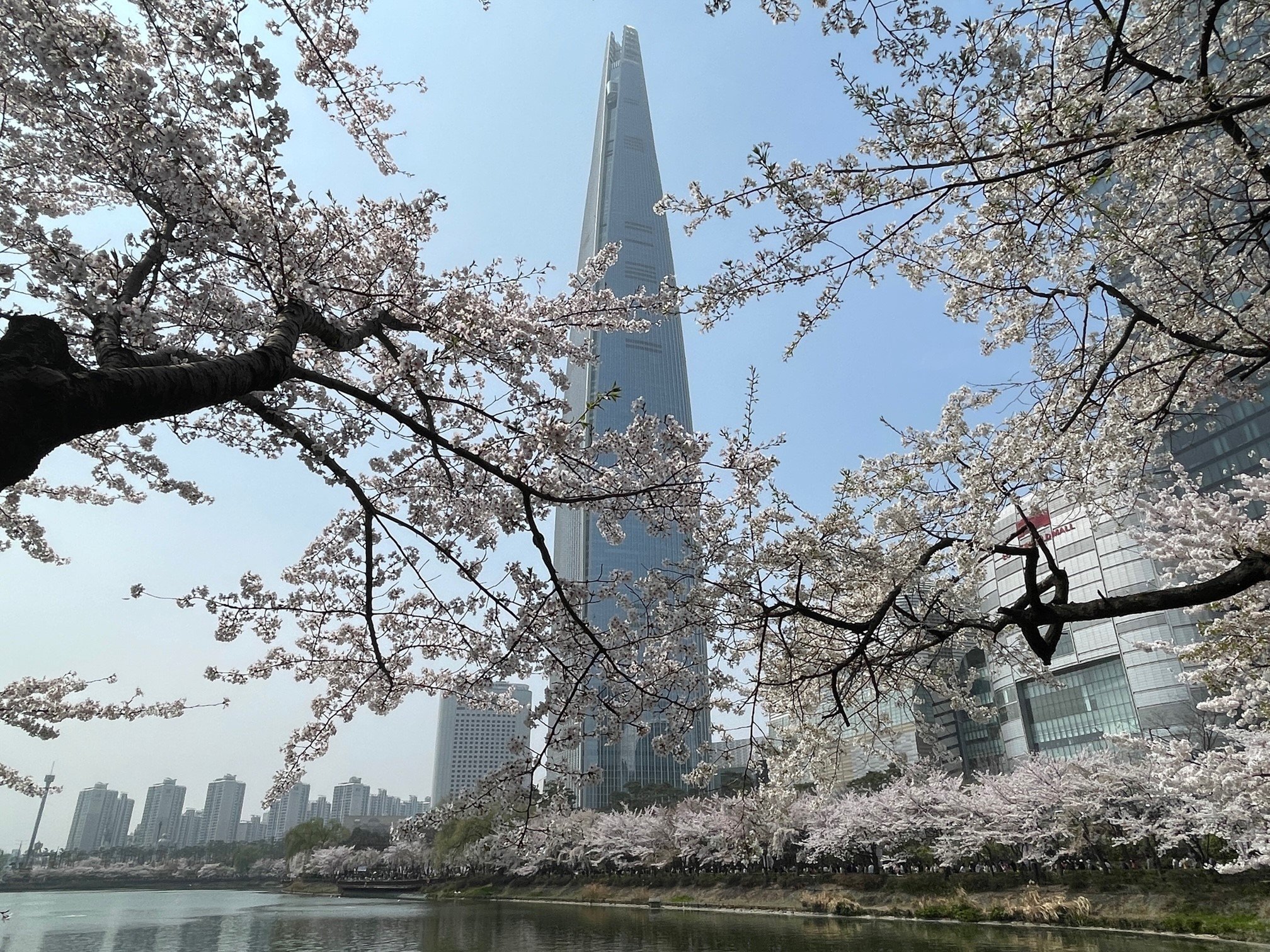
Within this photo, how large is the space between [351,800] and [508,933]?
156244 mm

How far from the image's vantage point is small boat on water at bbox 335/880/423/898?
56.2 metres

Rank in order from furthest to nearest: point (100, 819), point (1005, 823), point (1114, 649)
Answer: point (100, 819)
point (1114, 649)
point (1005, 823)

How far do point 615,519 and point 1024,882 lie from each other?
2517cm

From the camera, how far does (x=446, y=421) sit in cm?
614

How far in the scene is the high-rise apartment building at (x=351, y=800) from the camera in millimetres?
154125

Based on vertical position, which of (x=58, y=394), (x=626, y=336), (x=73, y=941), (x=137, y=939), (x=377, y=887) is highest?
(x=626, y=336)

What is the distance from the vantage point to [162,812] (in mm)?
133750

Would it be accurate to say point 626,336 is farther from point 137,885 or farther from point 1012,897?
point 137,885

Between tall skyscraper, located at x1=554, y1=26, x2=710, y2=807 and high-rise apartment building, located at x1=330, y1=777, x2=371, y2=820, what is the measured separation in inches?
3748

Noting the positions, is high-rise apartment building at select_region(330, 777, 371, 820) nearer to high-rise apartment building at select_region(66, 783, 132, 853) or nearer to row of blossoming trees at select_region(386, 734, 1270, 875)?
high-rise apartment building at select_region(66, 783, 132, 853)

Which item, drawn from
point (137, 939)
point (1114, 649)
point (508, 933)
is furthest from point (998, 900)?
point (137, 939)

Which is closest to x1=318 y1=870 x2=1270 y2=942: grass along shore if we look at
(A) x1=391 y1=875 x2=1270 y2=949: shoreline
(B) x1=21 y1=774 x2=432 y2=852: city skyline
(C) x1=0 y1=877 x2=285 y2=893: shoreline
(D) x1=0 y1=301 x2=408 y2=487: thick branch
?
(A) x1=391 y1=875 x2=1270 y2=949: shoreline

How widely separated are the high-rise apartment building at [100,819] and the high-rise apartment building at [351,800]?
38160 mm

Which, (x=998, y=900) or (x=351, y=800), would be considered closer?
(x=998, y=900)
